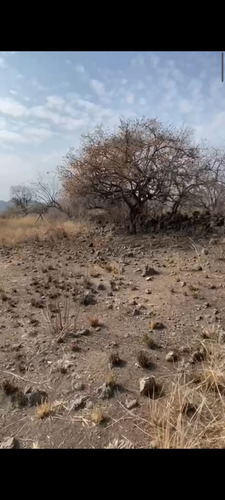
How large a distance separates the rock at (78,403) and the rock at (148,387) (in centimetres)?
40

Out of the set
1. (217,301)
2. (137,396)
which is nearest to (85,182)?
(217,301)

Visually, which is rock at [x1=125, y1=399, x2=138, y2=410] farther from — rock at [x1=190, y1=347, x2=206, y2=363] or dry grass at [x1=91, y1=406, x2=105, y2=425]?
rock at [x1=190, y1=347, x2=206, y2=363]

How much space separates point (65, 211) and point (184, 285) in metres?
11.5

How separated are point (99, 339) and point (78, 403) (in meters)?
0.89

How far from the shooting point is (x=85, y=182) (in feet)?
28.2

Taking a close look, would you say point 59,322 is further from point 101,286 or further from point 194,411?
point 194,411

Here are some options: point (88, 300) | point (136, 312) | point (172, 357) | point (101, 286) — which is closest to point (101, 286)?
point (101, 286)

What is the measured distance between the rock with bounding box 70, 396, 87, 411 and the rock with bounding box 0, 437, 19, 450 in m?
0.39

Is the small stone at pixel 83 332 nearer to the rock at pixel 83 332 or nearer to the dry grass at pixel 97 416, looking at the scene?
the rock at pixel 83 332

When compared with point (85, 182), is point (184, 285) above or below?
below

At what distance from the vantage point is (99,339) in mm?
2945

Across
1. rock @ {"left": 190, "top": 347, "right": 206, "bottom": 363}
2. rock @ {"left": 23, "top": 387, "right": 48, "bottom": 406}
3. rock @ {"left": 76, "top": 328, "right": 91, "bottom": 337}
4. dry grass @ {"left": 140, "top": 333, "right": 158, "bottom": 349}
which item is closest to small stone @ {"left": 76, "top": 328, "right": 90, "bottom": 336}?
rock @ {"left": 76, "top": 328, "right": 91, "bottom": 337}

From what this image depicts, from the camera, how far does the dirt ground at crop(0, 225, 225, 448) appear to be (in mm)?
1898
